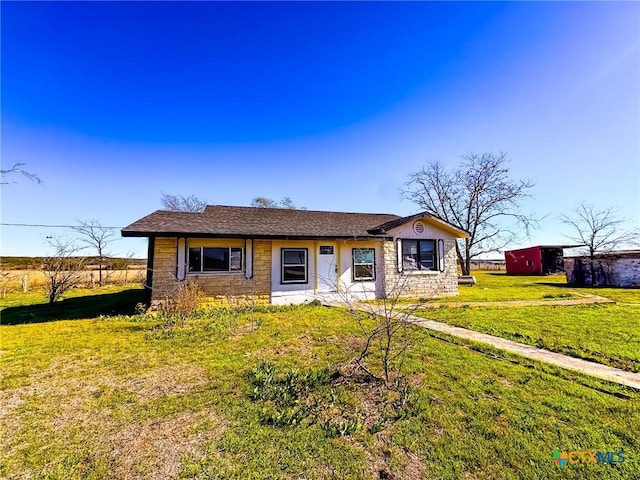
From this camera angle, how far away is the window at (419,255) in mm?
13266

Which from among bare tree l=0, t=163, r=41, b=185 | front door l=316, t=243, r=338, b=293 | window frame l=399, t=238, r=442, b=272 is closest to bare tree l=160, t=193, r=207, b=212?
front door l=316, t=243, r=338, b=293

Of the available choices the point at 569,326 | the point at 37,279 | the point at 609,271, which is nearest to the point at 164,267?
the point at 569,326

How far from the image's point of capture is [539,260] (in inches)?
1129

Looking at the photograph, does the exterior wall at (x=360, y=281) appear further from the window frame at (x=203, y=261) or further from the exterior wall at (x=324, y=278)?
the window frame at (x=203, y=261)

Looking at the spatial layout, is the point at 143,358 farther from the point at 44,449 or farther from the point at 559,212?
the point at 559,212

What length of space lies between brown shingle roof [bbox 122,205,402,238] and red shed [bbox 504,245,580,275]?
2271cm

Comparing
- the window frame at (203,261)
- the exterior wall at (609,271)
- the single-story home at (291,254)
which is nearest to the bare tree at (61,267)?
the single-story home at (291,254)

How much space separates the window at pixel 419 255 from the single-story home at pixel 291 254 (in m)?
0.05

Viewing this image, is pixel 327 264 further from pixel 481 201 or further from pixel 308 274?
pixel 481 201

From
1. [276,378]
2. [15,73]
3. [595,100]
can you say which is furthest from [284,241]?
[595,100]

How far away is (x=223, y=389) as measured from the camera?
3.89 metres

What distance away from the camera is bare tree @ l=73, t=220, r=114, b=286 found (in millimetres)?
20359

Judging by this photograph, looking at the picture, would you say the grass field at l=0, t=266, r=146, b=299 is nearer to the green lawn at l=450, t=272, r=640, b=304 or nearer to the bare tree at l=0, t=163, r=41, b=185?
the bare tree at l=0, t=163, r=41, b=185

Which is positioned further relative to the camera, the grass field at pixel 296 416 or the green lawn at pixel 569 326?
the green lawn at pixel 569 326
